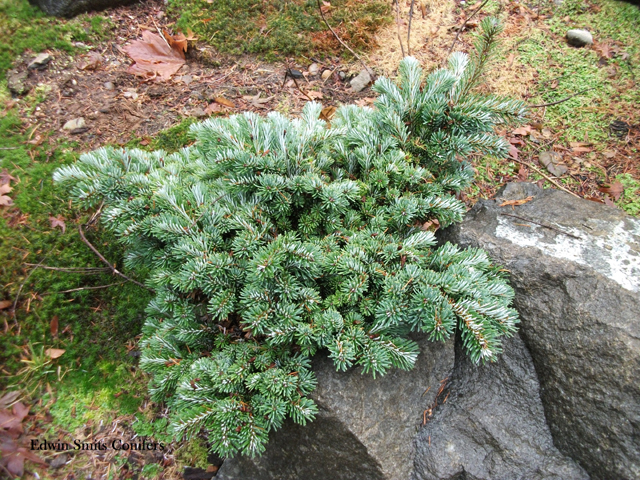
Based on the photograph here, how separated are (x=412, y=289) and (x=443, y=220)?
26.8 inches

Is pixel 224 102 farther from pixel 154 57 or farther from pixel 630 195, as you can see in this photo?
pixel 630 195

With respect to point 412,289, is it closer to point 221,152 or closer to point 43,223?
point 221,152

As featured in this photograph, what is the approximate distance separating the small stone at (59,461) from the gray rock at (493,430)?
8.03ft

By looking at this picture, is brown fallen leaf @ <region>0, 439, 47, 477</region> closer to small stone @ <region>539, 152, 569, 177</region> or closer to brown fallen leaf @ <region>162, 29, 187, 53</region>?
brown fallen leaf @ <region>162, 29, 187, 53</region>

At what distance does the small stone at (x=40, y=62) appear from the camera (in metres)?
4.32

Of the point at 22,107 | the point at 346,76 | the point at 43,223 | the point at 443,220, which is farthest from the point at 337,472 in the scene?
the point at 22,107

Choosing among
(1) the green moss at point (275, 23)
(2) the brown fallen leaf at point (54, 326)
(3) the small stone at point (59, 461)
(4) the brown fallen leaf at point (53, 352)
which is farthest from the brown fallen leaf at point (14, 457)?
(1) the green moss at point (275, 23)

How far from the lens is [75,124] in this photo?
4.06 meters

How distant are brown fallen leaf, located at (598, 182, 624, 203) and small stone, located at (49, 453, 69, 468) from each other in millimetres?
5326

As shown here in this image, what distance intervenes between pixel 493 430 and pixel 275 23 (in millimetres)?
4960

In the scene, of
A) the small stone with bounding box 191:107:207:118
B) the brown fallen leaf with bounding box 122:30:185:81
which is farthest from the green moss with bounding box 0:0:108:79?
the small stone with bounding box 191:107:207:118

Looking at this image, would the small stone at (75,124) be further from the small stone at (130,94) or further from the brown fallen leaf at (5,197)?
the brown fallen leaf at (5,197)

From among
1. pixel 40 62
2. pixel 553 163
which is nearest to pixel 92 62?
pixel 40 62

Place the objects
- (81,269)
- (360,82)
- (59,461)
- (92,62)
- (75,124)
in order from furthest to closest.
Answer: (360,82), (92,62), (75,124), (81,269), (59,461)
